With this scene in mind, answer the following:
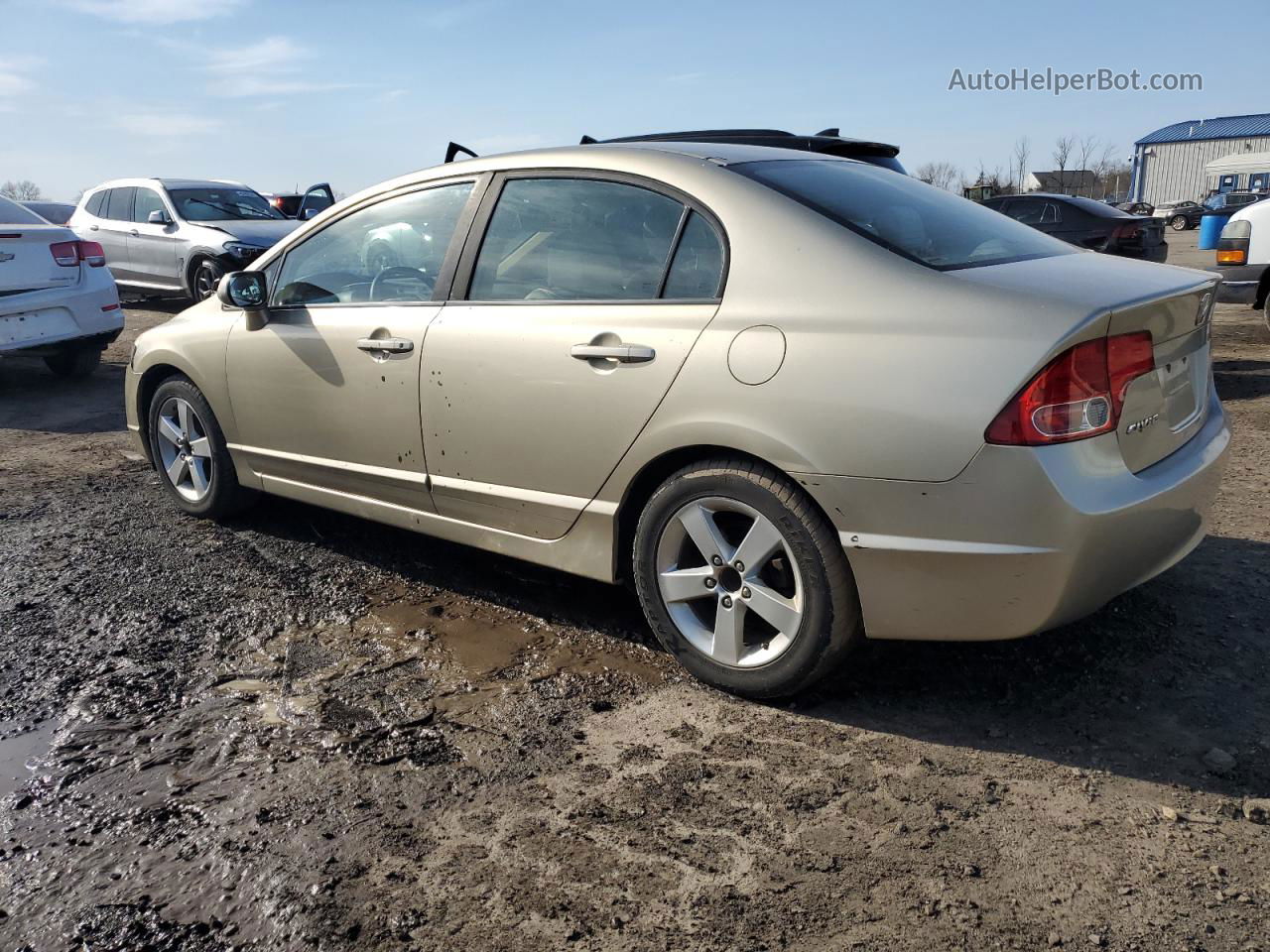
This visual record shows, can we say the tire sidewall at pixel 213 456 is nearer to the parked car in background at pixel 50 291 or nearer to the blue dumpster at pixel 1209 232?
the parked car in background at pixel 50 291

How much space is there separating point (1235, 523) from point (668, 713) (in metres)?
2.95

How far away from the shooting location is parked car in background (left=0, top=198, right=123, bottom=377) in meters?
8.07

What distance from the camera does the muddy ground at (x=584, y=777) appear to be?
218 cm

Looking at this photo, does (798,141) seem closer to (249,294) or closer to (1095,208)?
(249,294)

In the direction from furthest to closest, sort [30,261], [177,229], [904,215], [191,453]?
[177,229]
[30,261]
[191,453]
[904,215]

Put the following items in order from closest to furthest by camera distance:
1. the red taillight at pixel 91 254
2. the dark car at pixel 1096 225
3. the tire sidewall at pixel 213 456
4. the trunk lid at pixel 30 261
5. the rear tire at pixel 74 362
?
1. the tire sidewall at pixel 213 456
2. the trunk lid at pixel 30 261
3. the red taillight at pixel 91 254
4. the rear tire at pixel 74 362
5. the dark car at pixel 1096 225

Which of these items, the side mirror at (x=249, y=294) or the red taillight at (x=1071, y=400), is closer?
the red taillight at (x=1071, y=400)

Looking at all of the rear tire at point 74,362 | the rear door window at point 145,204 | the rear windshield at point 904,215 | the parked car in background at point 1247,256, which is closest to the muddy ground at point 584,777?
the rear windshield at point 904,215

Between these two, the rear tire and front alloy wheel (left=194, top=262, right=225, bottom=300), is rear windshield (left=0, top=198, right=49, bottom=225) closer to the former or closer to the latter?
the rear tire

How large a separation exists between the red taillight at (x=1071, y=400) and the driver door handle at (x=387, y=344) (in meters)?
2.13

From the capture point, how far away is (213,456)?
480cm

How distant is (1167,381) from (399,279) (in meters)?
2.69

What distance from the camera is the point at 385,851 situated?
2418mm

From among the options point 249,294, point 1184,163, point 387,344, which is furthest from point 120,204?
point 1184,163
